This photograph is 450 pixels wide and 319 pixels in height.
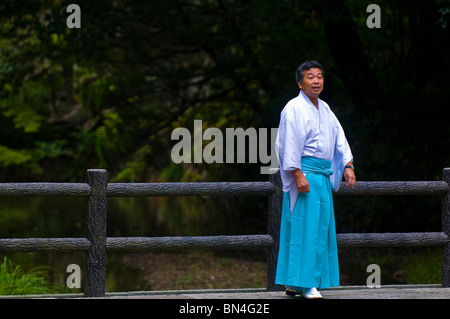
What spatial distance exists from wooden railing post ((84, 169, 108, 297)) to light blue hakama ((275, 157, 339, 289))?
1473mm

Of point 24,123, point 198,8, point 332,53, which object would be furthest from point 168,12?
point 24,123

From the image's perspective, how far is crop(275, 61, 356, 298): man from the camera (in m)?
5.20

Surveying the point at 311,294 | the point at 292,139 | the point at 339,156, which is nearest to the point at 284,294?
the point at 311,294

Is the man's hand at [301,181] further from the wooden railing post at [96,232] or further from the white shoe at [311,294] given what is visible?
the wooden railing post at [96,232]

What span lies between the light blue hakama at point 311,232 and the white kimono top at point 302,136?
0.08m

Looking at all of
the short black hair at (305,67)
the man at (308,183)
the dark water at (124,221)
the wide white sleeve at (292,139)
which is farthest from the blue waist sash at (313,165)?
the dark water at (124,221)

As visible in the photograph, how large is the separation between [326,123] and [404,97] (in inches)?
249

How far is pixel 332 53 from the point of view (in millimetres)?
11617

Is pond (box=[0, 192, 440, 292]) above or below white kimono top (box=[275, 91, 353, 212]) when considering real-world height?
below

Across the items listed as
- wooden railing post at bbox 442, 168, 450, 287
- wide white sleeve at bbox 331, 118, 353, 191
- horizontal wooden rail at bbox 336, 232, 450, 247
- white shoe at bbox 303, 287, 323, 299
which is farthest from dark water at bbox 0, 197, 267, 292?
wide white sleeve at bbox 331, 118, 353, 191

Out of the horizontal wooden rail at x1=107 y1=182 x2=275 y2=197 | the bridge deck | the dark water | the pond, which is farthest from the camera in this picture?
the dark water

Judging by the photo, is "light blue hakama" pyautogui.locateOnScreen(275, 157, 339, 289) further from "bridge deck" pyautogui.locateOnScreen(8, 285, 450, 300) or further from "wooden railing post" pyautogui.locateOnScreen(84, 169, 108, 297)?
"wooden railing post" pyautogui.locateOnScreen(84, 169, 108, 297)
